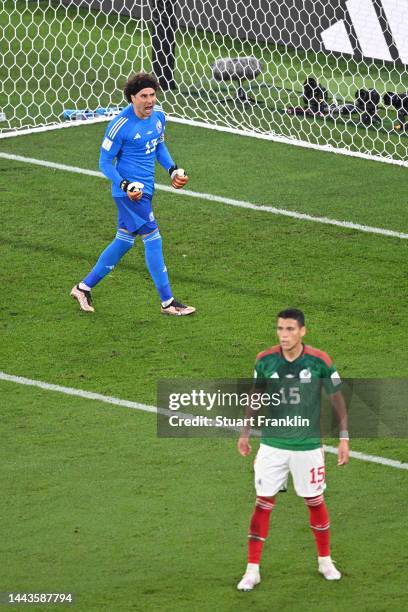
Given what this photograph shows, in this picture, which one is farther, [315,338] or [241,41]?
[241,41]

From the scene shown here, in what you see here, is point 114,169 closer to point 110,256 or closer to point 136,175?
point 136,175

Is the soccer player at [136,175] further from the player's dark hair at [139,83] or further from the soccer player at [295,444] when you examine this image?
the soccer player at [295,444]

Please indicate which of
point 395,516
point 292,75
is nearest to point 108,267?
point 395,516

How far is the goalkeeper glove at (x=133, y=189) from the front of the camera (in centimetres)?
1175

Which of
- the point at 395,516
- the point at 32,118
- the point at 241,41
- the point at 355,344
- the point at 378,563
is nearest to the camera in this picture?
the point at 378,563

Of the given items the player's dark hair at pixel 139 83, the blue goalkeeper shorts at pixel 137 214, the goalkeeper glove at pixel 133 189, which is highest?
the player's dark hair at pixel 139 83

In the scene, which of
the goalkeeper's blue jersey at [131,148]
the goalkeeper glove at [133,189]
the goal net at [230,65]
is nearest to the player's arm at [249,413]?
the goalkeeper glove at [133,189]

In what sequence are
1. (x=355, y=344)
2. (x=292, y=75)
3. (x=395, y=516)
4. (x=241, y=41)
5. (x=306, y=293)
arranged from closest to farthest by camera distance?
(x=395, y=516), (x=355, y=344), (x=306, y=293), (x=292, y=75), (x=241, y=41)

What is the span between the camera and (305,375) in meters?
8.01

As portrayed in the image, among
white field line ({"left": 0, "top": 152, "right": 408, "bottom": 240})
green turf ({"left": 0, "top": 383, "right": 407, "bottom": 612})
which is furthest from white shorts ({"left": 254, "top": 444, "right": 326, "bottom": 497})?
white field line ({"left": 0, "top": 152, "right": 408, "bottom": 240})

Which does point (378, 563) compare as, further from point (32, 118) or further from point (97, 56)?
point (97, 56)

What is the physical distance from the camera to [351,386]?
10906mm

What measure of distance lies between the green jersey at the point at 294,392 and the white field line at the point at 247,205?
22.0 ft

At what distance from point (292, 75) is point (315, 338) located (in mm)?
9436
